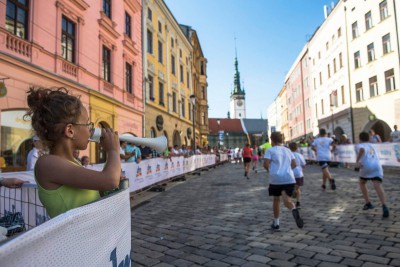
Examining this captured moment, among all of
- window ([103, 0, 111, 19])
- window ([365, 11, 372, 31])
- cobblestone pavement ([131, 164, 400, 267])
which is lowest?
cobblestone pavement ([131, 164, 400, 267])

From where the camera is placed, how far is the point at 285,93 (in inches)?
2463

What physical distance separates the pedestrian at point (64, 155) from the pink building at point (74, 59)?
9119 mm

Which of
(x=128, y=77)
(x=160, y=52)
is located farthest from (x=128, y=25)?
(x=160, y=52)

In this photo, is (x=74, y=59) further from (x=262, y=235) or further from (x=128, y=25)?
(x=262, y=235)

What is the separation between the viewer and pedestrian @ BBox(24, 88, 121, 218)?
163 centimetres

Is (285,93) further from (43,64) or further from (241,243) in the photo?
(241,243)

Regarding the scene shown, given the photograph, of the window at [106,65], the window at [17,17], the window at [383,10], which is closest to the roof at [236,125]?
the window at [383,10]

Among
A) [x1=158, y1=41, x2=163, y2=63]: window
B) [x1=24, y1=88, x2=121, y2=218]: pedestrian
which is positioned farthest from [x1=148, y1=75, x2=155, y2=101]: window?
[x1=24, y1=88, x2=121, y2=218]: pedestrian

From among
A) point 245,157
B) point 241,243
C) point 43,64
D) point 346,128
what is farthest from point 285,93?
point 241,243

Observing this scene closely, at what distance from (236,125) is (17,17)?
8959 centimetres

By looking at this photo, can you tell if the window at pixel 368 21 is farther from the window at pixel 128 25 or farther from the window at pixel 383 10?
the window at pixel 128 25

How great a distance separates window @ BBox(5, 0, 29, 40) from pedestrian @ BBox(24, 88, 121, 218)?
10081 mm

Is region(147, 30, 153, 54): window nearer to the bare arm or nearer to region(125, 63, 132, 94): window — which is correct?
region(125, 63, 132, 94): window

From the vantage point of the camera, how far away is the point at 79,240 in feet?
4.41
